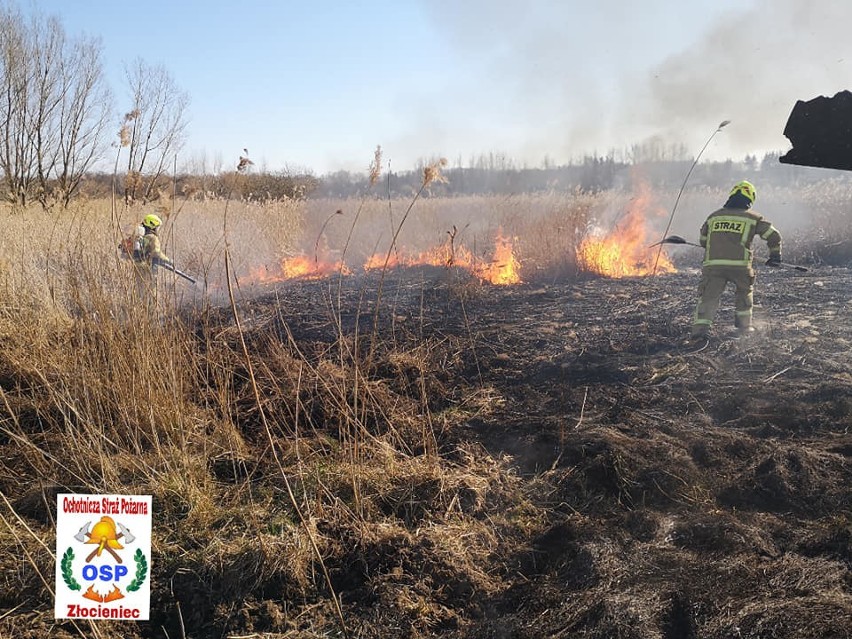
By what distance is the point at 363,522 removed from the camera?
10.2 ft

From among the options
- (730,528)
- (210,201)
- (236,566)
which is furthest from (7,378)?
(210,201)

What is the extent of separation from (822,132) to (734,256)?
4.99 meters

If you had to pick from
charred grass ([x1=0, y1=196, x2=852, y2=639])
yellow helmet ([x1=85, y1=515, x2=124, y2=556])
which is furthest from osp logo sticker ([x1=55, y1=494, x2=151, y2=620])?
charred grass ([x1=0, y1=196, x2=852, y2=639])

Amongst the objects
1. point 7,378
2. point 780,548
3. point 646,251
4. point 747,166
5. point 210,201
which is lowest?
point 780,548

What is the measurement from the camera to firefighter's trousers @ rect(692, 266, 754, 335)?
6715 millimetres

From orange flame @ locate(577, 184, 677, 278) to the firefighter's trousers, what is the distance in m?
4.89

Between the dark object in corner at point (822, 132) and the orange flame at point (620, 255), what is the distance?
9726 millimetres

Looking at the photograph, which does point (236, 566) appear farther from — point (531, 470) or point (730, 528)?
point (730, 528)

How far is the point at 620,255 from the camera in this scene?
40.4 ft

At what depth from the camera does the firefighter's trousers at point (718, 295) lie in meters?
6.71

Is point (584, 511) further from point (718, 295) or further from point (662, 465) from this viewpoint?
point (718, 295)

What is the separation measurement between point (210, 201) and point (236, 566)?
547 inches

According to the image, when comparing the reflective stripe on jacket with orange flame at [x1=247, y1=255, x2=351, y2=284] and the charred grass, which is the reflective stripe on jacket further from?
orange flame at [x1=247, y1=255, x2=351, y2=284]

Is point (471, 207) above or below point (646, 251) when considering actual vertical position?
above
